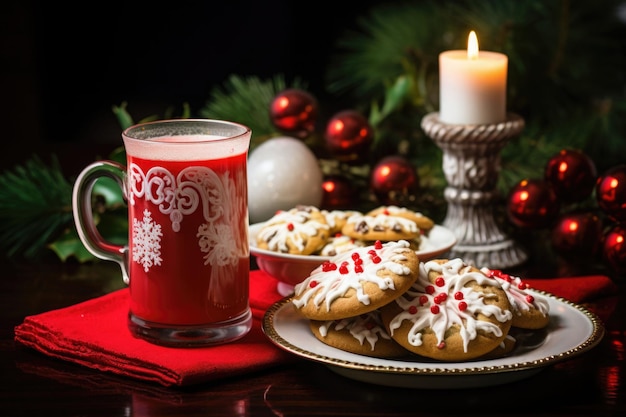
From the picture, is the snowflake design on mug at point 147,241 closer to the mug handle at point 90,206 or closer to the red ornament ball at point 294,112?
the mug handle at point 90,206

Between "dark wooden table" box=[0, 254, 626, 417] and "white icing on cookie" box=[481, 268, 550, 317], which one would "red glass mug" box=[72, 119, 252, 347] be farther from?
"white icing on cookie" box=[481, 268, 550, 317]

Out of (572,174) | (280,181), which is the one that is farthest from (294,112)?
(572,174)

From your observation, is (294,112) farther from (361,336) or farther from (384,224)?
(361,336)

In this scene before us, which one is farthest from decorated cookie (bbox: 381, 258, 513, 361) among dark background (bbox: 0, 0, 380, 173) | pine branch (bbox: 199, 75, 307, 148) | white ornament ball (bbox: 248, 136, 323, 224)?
dark background (bbox: 0, 0, 380, 173)

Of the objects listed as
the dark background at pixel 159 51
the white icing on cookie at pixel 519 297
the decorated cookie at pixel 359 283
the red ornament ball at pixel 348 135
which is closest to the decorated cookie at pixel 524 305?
the white icing on cookie at pixel 519 297

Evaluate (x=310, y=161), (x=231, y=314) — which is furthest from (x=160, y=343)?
(x=310, y=161)

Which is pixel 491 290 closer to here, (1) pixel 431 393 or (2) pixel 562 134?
(1) pixel 431 393
